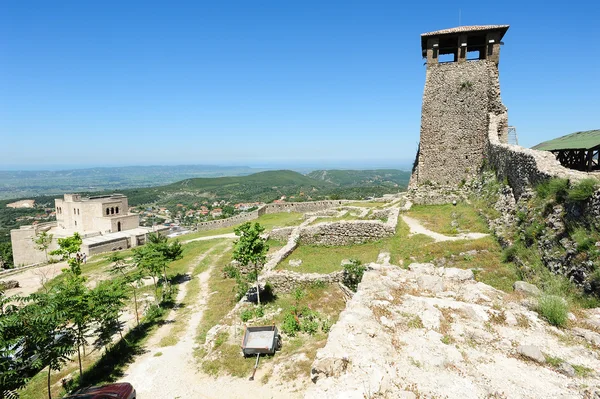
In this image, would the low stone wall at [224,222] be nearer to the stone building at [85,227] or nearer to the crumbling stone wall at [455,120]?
the stone building at [85,227]

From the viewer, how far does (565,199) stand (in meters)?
7.80

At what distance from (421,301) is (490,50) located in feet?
67.5

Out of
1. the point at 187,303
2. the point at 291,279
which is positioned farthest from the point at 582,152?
the point at 187,303

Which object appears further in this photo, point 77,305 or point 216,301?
point 216,301

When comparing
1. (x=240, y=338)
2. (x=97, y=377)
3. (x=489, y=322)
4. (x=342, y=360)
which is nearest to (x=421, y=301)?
(x=489, y=322)

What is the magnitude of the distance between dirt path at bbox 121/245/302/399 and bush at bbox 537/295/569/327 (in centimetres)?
521

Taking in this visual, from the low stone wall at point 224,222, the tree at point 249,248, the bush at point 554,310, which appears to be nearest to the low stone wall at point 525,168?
the bush at point 554,310

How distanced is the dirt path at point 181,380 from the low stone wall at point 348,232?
8425 mm

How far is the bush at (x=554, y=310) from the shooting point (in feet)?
17.3

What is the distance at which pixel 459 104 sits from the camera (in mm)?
20469

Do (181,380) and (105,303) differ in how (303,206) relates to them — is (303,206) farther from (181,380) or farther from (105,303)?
(181,380)

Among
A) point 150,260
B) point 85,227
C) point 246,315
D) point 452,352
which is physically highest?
point 452,352

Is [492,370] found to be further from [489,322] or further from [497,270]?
[497,270]

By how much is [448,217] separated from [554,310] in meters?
11.7
